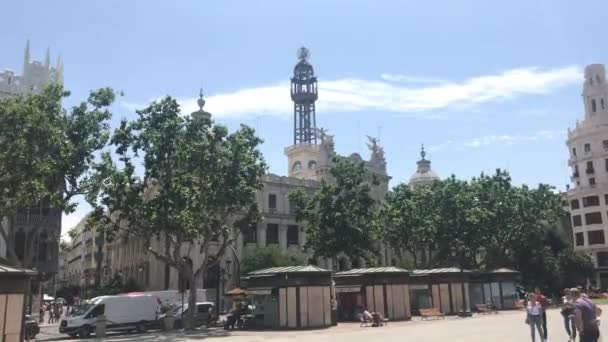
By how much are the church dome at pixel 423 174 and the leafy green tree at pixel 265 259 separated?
39213mm

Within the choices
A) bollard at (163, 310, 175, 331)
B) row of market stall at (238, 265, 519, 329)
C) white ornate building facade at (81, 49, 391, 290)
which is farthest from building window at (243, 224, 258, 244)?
bollard at (163, 310, 175, 331)

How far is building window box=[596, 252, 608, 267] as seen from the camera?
7250 cm

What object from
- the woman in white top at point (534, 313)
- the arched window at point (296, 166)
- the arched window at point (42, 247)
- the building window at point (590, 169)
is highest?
the arched window at point (296, 166)

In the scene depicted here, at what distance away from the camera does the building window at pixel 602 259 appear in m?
72.5

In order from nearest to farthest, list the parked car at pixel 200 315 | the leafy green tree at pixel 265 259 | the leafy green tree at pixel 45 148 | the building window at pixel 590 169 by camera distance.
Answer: the leafy green tree at pixel 45 148 < the parked car at pixel 200 315 < the leafy green tree at pixel 265 259 < the building window at pixel 590 169

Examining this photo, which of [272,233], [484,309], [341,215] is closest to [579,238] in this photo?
[272,233]

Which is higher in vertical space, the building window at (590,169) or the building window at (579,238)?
the building window at (590,169)

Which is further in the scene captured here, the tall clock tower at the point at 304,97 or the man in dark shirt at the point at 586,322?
the tall clock tower at the point at 304,97

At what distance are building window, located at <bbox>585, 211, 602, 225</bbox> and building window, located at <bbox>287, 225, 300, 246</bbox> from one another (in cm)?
3815

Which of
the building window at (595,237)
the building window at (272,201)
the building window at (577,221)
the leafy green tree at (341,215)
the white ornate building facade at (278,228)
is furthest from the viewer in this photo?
the building window at (577,221)

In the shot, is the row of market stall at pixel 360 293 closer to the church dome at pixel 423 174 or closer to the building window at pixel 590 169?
the building window at pixel 590 169

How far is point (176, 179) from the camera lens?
3231cm

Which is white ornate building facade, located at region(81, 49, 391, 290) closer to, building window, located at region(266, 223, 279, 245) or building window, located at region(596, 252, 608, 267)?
building window, located at region(266, 223, 279, 245)

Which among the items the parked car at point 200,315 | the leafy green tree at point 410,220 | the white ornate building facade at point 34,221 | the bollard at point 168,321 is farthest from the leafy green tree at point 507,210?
the white ornate building facade at point 34,221
